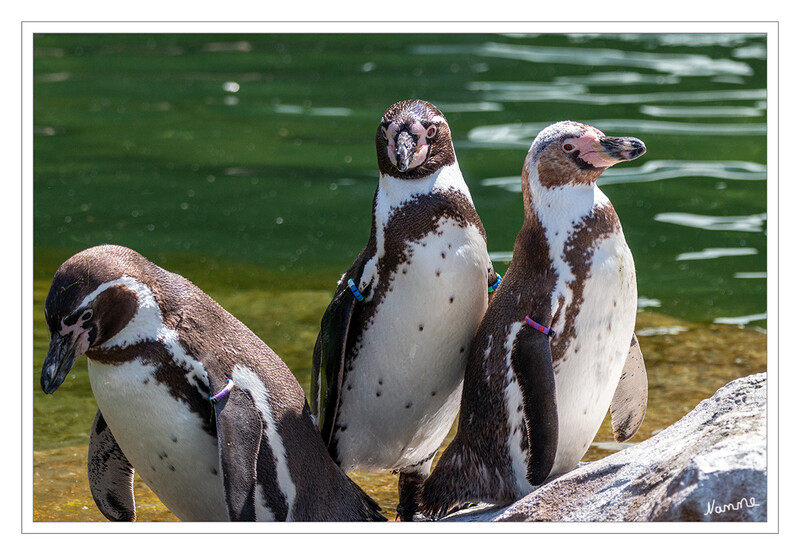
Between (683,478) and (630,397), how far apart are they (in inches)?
52.9

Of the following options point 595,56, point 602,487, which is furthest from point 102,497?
point 595,56

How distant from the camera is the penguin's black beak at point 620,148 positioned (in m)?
3.51

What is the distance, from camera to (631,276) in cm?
363

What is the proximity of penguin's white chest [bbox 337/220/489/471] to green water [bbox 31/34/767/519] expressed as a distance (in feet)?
4.22

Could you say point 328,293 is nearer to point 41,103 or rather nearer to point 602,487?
point 602,487

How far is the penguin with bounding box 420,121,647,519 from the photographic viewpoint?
351cm

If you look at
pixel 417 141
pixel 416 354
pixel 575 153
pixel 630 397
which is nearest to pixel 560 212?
pixel 575 153

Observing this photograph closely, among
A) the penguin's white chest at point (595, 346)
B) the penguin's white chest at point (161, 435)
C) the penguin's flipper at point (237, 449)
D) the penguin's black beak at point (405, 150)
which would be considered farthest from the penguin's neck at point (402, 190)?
the penguin's white chest at point (161, 435)

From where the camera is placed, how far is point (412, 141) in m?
3.62

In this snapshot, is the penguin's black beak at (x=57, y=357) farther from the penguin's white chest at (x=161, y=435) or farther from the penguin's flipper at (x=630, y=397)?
the penguin's flipper at (x=630, y=397)

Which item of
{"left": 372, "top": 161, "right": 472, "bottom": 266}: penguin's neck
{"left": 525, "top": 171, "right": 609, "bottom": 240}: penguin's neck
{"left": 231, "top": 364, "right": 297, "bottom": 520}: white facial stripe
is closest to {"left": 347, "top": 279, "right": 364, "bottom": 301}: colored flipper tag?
{"left": 372, "top": 161, "right": 472, "bottom": 266}: penguin's neck

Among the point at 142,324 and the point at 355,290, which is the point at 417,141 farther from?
the point at 142,324

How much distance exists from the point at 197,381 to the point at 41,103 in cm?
938

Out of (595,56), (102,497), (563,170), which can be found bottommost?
(102,497)
